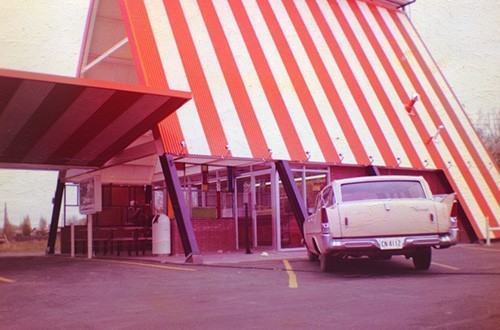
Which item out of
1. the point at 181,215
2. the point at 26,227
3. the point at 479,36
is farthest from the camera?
the point at 26,227

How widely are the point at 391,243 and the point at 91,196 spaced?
10.1 m

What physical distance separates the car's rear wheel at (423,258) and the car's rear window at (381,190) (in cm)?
96

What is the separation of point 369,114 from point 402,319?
14941mm

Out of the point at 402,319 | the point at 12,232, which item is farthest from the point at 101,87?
the point at 12,232

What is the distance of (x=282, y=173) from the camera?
1576 centimetres

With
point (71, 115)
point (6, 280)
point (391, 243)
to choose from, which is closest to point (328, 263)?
point (391, 243)

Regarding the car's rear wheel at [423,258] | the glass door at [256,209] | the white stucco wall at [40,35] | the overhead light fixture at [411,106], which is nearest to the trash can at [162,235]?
the glass door at [256,209]

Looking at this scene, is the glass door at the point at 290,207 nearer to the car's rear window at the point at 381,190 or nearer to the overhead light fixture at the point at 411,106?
the overhead light fixture at the point at 411,106

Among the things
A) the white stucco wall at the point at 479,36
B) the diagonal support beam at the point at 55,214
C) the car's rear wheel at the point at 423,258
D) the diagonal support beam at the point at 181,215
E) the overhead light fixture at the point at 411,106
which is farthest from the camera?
the overhead light fixture at the point at 411,106

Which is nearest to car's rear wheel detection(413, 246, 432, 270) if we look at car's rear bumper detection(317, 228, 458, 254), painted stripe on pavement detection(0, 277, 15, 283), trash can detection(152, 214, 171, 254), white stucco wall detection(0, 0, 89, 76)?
car's rear bumper detection(317, 228, 458, 254)

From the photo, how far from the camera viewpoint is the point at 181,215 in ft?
42.4

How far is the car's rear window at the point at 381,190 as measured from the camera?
9039 mm

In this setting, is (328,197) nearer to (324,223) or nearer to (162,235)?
(324,223)

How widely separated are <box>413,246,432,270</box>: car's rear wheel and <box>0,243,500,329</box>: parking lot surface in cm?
17
